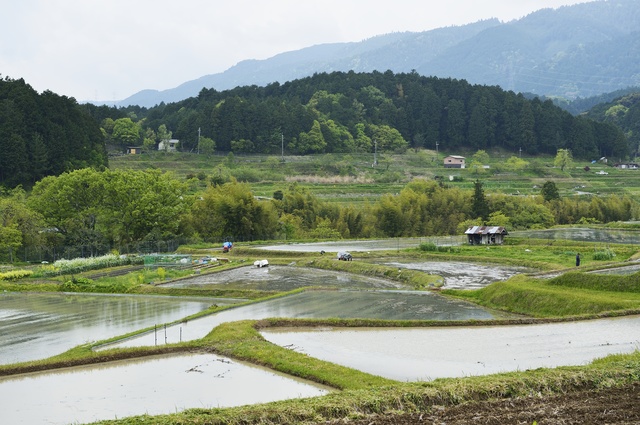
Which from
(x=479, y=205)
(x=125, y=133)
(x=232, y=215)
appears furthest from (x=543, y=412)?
(x=125, y=133)

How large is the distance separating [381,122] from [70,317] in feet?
338

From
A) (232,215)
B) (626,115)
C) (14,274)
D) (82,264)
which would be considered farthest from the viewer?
(626,115)

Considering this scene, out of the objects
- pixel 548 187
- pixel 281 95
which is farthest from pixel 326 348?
pixel 281 95

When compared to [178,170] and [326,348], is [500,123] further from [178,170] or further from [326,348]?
[326,348]

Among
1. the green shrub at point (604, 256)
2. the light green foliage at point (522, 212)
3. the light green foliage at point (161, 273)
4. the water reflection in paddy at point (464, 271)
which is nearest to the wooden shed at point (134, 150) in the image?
the light green foliage at point (522, 212)

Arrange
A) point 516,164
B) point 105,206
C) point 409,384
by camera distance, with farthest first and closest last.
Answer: point 516,164 < point 105,206 < point 409,384

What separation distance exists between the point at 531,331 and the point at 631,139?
5178 inches

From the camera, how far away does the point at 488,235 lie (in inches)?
1906

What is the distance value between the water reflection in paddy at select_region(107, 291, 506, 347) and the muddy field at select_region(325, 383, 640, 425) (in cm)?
1006

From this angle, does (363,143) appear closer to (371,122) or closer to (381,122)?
(371,122)

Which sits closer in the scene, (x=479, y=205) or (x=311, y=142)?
(x=479, y=205)

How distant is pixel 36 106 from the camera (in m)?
71.4

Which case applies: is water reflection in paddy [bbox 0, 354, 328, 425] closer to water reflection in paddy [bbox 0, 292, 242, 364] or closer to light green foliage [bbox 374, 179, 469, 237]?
water reflection in paddy [bbox 0, 292, 242, 364]

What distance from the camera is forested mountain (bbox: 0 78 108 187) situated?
218 feet
